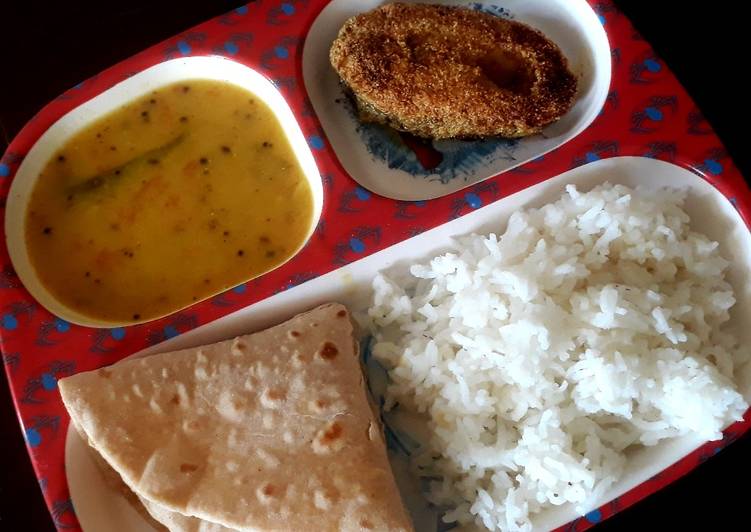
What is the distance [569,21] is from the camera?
2.08 metres

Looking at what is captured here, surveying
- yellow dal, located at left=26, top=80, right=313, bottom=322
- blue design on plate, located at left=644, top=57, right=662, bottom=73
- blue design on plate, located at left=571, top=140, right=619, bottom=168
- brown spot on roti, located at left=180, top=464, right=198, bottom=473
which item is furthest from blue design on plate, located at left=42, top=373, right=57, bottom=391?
blue design on plate, located at left=644, top=57, right=662, bottom=73

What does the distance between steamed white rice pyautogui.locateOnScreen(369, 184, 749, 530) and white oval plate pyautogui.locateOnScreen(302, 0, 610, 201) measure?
248 mm

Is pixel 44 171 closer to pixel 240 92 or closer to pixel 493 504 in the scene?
pixel 240 92

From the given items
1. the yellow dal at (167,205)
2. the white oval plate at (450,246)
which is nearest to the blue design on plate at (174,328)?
the white oval plate at (450,246)

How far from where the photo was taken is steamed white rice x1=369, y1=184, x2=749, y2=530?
5.42 feet

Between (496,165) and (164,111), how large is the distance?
103 centimetres

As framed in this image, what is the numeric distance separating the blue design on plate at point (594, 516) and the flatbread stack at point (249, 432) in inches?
18.3

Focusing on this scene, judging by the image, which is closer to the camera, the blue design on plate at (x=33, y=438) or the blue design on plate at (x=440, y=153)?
the blue design on plate at (x=33, y=438)

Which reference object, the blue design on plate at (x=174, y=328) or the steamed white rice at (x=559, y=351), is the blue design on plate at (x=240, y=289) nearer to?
the blue design on plate at (x=174, y=328)

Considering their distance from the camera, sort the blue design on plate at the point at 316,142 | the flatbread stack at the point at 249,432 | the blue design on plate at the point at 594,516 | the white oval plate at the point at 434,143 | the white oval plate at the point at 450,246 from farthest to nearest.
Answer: the white oval plate at the point at 434,143 → the blue design on plate at the point at 316,142 → the white oval plate at the point at 450,246 → the blue design on plate at the point at 594,516 → the flatbread stack at the point at 249,432

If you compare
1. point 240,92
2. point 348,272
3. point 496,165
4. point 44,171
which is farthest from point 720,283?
point 44,171

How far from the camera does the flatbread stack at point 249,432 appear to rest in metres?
1.56

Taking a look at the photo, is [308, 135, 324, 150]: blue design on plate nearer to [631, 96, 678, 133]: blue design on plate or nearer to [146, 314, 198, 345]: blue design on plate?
[146, 314, 198, 345]: blue design on plate

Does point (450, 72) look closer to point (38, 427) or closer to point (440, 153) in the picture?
point (440, 153)
